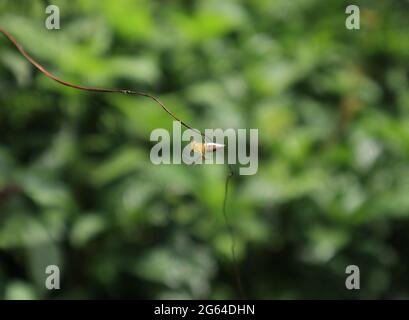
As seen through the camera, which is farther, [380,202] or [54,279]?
[380,202]

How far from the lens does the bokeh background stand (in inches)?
86.3

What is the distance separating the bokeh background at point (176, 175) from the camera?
219 centimetres

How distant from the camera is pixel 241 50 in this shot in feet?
9.34

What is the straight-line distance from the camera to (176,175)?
2236 millimetres

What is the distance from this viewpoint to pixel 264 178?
7.94 ft

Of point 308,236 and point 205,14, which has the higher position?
point 205,14

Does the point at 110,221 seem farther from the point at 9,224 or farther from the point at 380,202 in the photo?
the point at 380,202

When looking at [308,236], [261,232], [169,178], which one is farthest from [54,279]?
[308,236]

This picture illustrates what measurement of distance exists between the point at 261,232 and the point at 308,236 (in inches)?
8.0
